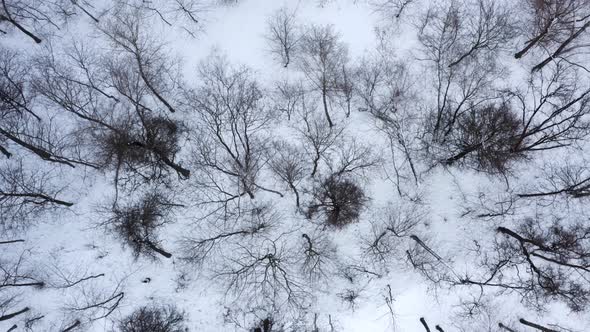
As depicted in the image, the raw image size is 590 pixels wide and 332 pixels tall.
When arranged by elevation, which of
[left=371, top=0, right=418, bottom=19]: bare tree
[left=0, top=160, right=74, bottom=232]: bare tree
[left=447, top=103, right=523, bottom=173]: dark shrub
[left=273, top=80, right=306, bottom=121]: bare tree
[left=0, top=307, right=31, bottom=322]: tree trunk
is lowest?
[left=0, top=307, right=31, bottom=322]: tree trunk

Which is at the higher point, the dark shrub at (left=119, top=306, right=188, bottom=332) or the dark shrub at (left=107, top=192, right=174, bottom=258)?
the dark shrub at (left=107, top=192, right=174, bottom=258)

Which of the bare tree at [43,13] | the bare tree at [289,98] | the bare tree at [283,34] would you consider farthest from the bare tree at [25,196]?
the bare tree at [283,34]

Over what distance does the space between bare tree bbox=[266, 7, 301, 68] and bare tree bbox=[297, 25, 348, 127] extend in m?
0.47

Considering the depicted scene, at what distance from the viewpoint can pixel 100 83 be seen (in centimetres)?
1950

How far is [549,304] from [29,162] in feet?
77.4

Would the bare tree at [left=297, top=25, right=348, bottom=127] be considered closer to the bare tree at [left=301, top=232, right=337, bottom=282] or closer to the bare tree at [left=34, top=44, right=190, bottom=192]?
the bare tree at [left=301, top=232, right=337, bottom=282]

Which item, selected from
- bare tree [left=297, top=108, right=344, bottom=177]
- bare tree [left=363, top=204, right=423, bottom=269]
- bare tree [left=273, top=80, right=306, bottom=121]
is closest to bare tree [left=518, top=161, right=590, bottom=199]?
bare tree [left=363, top=204, right=423, bottom=269]

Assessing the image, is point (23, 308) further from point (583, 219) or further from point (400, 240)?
point (583, 219)

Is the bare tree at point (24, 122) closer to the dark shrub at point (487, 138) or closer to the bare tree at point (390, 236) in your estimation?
the bare tree at point (390, 236)

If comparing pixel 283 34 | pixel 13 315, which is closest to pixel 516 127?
pixel 283 34

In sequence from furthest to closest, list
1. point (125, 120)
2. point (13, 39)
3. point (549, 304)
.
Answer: point (13, 39), point (125, 120), point (549, 304)

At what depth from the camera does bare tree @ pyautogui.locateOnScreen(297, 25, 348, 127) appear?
18.9 metres

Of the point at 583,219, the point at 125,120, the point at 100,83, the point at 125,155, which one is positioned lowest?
the point at 583,219

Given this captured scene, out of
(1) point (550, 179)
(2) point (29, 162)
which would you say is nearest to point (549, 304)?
(1) point (550, 179)
